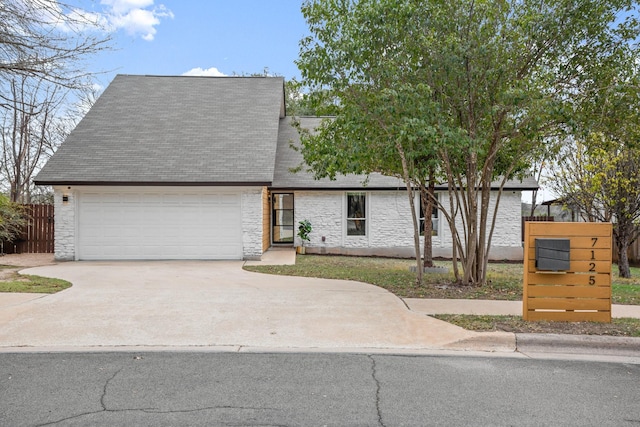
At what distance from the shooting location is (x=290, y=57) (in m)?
9.98

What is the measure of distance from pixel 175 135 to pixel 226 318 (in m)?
11.2

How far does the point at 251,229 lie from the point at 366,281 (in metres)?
5.44

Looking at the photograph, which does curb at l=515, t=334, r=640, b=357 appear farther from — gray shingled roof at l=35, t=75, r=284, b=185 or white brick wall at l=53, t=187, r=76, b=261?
white brick wall at l=53, t=187, r=76, b=261

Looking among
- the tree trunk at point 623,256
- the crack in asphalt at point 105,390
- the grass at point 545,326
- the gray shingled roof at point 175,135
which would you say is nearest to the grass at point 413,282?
the tree trunk at point 623,256

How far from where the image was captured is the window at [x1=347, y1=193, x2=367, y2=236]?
18281 millimetres

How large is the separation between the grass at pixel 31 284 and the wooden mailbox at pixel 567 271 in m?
8.40

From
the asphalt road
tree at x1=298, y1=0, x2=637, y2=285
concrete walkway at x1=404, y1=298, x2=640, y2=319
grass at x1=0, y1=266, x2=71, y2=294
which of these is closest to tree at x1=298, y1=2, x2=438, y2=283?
tree at x1=298, y1=0, x2=637, y2=285

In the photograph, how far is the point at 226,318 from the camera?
7164mm

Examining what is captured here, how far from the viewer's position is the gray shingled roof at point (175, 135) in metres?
14.6

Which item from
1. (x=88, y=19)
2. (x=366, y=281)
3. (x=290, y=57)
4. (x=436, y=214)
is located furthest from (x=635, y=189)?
(x=88, y=19)

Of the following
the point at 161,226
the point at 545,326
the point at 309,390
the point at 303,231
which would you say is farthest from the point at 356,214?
the point at 309,390

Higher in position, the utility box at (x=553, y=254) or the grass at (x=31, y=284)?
the utility box at (x=553, y=254)

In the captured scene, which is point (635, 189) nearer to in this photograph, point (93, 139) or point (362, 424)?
point (362, 424)

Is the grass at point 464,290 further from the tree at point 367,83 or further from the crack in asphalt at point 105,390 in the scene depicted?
the crack in asphalt at point 105,390
